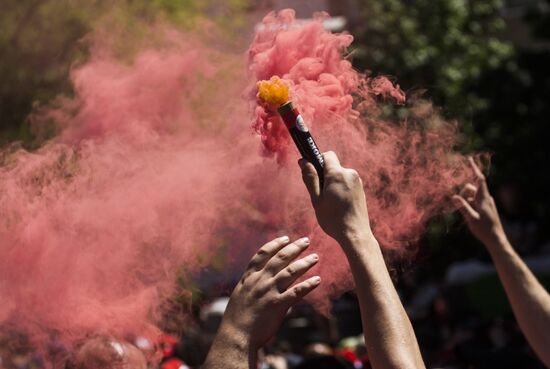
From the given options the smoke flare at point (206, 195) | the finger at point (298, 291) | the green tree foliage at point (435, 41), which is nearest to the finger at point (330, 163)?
the finger at point (298, 291)

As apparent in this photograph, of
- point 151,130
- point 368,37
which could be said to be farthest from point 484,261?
point 151,130

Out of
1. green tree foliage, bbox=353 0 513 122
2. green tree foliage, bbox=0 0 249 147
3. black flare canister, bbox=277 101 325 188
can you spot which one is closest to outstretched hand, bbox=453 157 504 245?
black flare canister, bbox=277 101 325 188

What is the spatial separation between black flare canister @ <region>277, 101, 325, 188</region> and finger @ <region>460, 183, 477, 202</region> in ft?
4.82

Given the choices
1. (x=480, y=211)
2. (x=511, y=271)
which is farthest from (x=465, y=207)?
(x=511, y=271)

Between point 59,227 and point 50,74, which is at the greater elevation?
point 50,74

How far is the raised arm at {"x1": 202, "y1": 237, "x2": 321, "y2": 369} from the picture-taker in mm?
2951

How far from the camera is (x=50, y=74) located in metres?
11.3

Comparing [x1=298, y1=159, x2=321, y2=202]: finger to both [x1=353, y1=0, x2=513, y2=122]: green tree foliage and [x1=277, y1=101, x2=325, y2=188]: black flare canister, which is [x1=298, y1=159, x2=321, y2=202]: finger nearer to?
[x1=277, y1=101, x2=325, y2=188]: black flare canister

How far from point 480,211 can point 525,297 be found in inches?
16.0

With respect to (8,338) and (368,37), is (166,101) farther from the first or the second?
(368,37)

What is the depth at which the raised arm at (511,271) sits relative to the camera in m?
4.27

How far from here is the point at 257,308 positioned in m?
3.00

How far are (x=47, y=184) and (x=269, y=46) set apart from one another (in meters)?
1.04

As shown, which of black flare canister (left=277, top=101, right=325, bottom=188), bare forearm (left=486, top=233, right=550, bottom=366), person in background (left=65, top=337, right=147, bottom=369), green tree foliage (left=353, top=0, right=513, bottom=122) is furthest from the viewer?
green tree foliage (left=353, top=0, right=513, bottom=122)
